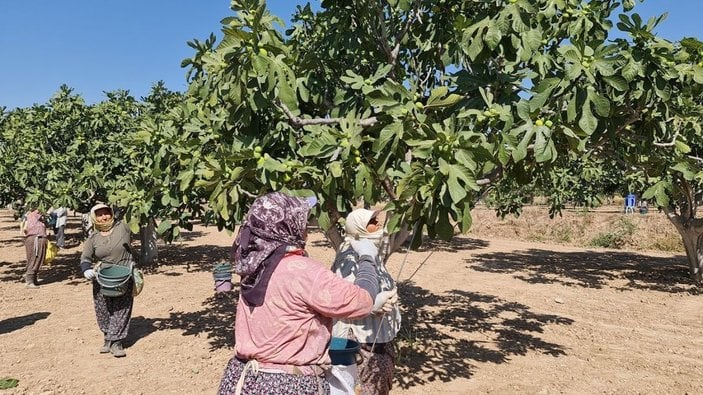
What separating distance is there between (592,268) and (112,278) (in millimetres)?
12782

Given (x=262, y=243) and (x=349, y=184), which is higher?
(x=349, y=184)

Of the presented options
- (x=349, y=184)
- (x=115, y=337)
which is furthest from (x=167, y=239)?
(x=349, y=184)

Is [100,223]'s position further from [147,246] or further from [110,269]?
[147,246]

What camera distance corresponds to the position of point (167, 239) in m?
5.21

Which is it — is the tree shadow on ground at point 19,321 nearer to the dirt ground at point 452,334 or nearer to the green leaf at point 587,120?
the dirt ground at point 452,334

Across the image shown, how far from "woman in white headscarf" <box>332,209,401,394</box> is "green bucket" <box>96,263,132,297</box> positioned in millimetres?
3223

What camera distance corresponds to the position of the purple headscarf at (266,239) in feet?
6.89

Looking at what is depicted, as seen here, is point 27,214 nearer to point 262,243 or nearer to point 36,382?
point 36,382

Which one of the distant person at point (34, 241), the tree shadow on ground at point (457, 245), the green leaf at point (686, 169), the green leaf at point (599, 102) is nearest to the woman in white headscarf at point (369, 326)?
the green leaf at point (599, 102)

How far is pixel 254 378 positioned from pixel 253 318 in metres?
0.25

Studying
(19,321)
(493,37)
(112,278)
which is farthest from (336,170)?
(19,321)

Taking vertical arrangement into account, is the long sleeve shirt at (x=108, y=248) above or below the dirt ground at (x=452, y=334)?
above

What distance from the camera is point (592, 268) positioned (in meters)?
14.2

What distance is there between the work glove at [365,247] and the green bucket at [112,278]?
11.7ft
